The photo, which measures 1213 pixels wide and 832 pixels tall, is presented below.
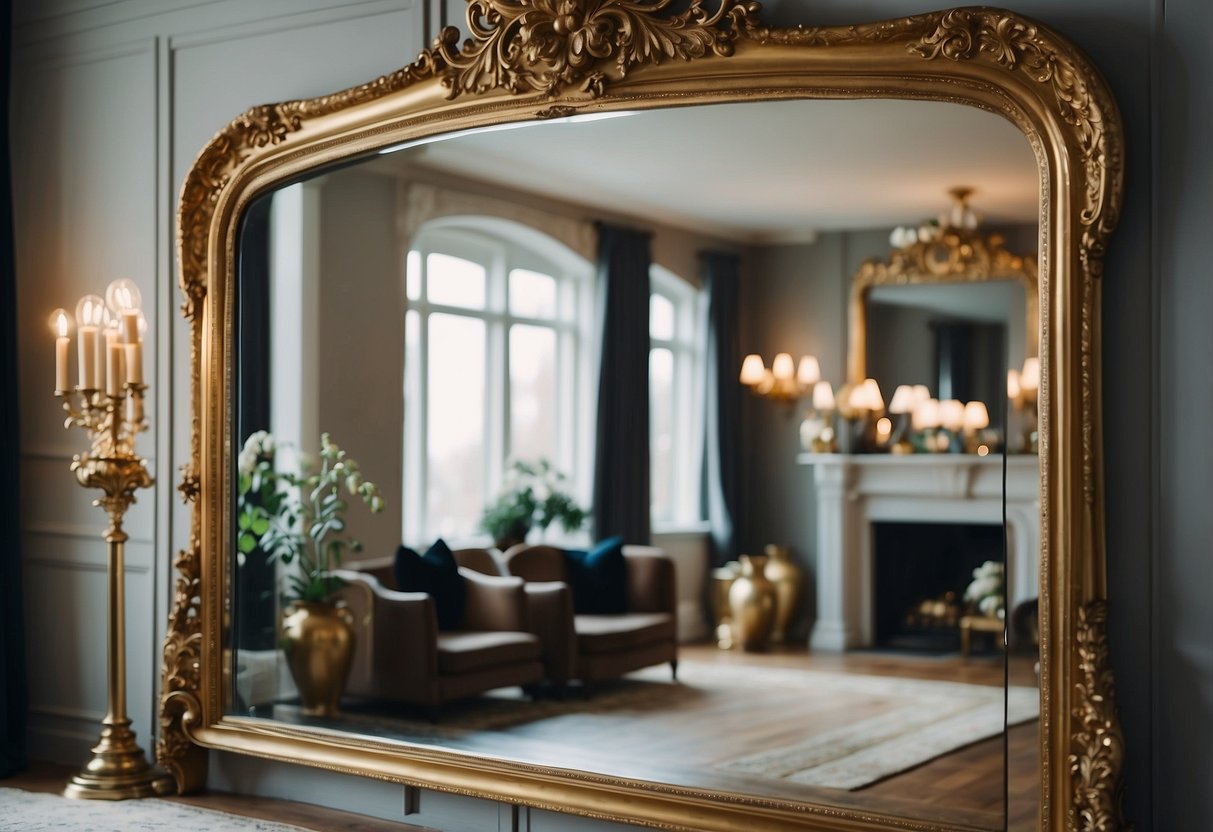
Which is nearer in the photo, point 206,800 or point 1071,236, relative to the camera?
point 1071,236

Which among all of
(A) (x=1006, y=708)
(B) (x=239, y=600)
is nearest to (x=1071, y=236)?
(A) (x=1006, y=708)

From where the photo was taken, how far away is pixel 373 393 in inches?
167

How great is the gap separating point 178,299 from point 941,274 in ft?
7.86

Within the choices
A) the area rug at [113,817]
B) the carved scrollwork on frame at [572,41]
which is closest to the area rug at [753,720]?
the area rug at [113,817]

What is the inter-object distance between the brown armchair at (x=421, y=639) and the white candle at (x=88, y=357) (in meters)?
0.94

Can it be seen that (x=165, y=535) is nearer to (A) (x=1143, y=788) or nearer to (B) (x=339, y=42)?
(B) (x=339, y=42)

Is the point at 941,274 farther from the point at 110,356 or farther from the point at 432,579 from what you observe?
the point at 110,356

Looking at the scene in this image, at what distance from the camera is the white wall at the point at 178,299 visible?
299 centimetres

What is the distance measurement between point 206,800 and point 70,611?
94cm

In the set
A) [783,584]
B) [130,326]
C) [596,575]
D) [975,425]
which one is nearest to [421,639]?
[596,575]

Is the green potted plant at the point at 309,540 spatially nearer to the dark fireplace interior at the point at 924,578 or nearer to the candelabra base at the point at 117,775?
the candelabra base at the point at 117,775

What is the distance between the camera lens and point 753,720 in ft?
13.0

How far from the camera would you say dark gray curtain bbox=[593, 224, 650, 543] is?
463cm

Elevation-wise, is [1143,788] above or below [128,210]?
below
